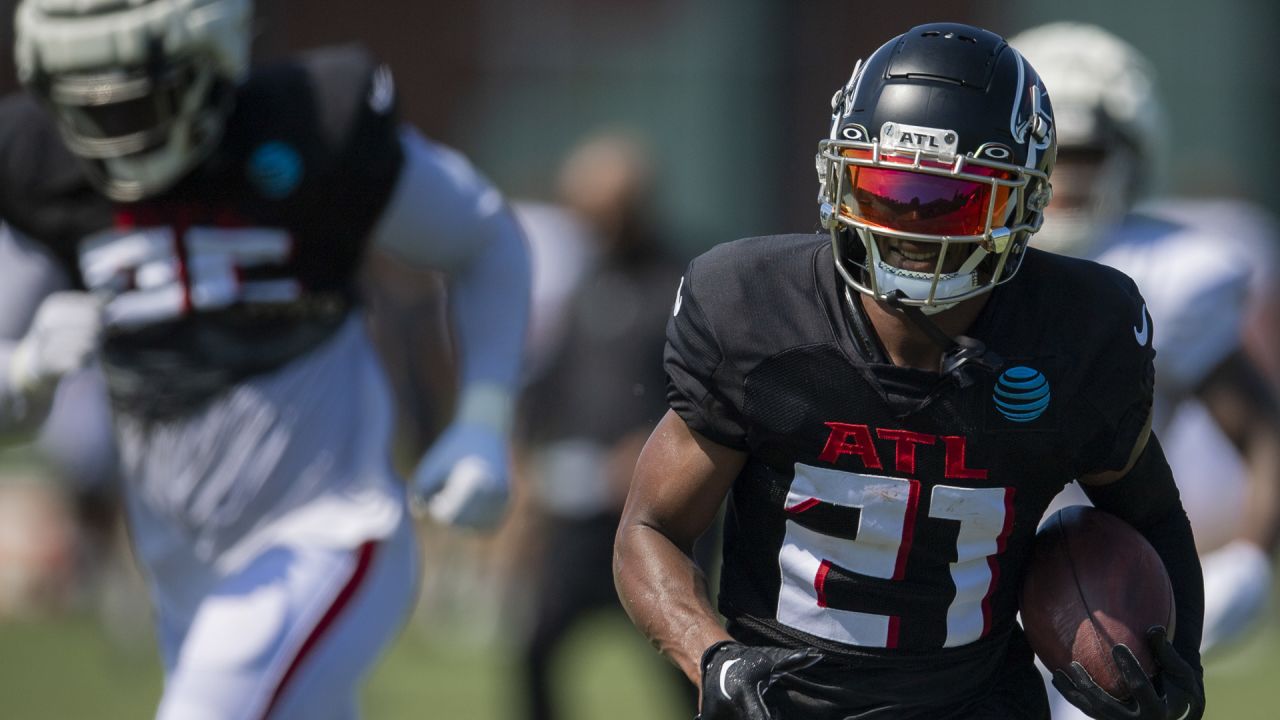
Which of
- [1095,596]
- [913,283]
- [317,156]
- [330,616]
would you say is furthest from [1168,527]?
[317,156]

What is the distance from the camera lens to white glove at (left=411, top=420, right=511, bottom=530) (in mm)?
3688

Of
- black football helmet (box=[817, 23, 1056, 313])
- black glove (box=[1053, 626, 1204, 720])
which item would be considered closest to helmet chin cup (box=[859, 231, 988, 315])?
black football helmet (box=[817, 23, 1056, 313])

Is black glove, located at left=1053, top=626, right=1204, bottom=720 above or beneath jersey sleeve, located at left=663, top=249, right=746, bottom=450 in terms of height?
beneath

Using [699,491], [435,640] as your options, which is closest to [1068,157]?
[699,491]

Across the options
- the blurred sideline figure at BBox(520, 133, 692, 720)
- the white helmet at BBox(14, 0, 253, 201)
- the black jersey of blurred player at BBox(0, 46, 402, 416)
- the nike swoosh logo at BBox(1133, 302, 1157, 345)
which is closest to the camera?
the nike swoosh logo at BBox(1133, 302, 1157, 345)

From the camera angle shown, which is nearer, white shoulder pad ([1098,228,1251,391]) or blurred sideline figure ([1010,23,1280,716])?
blurred sideline figure ([1010,23,1280,716])

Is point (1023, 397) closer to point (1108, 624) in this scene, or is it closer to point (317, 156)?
point (1108, 624)

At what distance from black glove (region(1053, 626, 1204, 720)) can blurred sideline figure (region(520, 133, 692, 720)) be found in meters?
2.88

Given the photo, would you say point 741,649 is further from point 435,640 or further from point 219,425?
point 435,640

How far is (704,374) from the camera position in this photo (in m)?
2.63

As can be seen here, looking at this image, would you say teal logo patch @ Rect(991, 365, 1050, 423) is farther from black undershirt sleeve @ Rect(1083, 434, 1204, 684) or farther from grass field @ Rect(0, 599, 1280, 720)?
grass field @ Rect(0, 599, 1280, 720)

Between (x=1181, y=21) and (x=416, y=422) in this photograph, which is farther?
(x=1181, y=21)

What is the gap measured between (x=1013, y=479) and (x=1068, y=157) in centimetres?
182

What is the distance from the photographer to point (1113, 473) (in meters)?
2.71
